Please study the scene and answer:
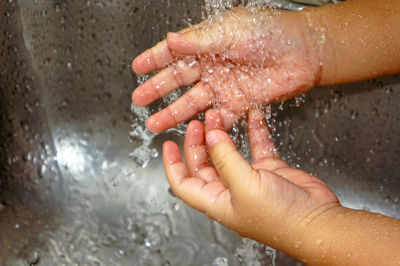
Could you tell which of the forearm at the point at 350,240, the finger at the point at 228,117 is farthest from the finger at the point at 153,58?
the forearm at the point at 350,240

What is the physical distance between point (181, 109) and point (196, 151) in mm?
101

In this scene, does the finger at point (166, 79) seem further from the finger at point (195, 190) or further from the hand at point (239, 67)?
the finger at point (195, 190)

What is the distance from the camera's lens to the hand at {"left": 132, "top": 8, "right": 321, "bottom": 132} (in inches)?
27.8

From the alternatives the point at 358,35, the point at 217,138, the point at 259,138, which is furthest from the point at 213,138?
the point at 358,35

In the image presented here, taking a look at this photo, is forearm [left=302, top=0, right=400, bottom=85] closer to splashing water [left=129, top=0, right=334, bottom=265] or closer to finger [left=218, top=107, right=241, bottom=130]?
splashing water [left=129, top=0, right=334, bottom=265]

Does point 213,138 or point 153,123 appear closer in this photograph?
point 213,138

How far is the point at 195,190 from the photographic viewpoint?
622 mm

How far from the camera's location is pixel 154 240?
882 mm

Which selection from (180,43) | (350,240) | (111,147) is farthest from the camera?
(111,147)

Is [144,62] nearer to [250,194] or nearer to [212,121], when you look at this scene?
[212,121]

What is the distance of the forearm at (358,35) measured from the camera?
29.7 inches

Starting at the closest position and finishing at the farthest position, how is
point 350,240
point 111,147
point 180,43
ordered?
point 350,240 < point 180,43 < point 111,147

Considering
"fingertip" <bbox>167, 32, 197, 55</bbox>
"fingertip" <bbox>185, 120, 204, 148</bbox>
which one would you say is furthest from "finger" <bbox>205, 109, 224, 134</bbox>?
"fingertip" <bbox>167, 32, 197, 55</bbox>

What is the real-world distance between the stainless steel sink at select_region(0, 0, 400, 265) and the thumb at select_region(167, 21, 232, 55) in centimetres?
20
